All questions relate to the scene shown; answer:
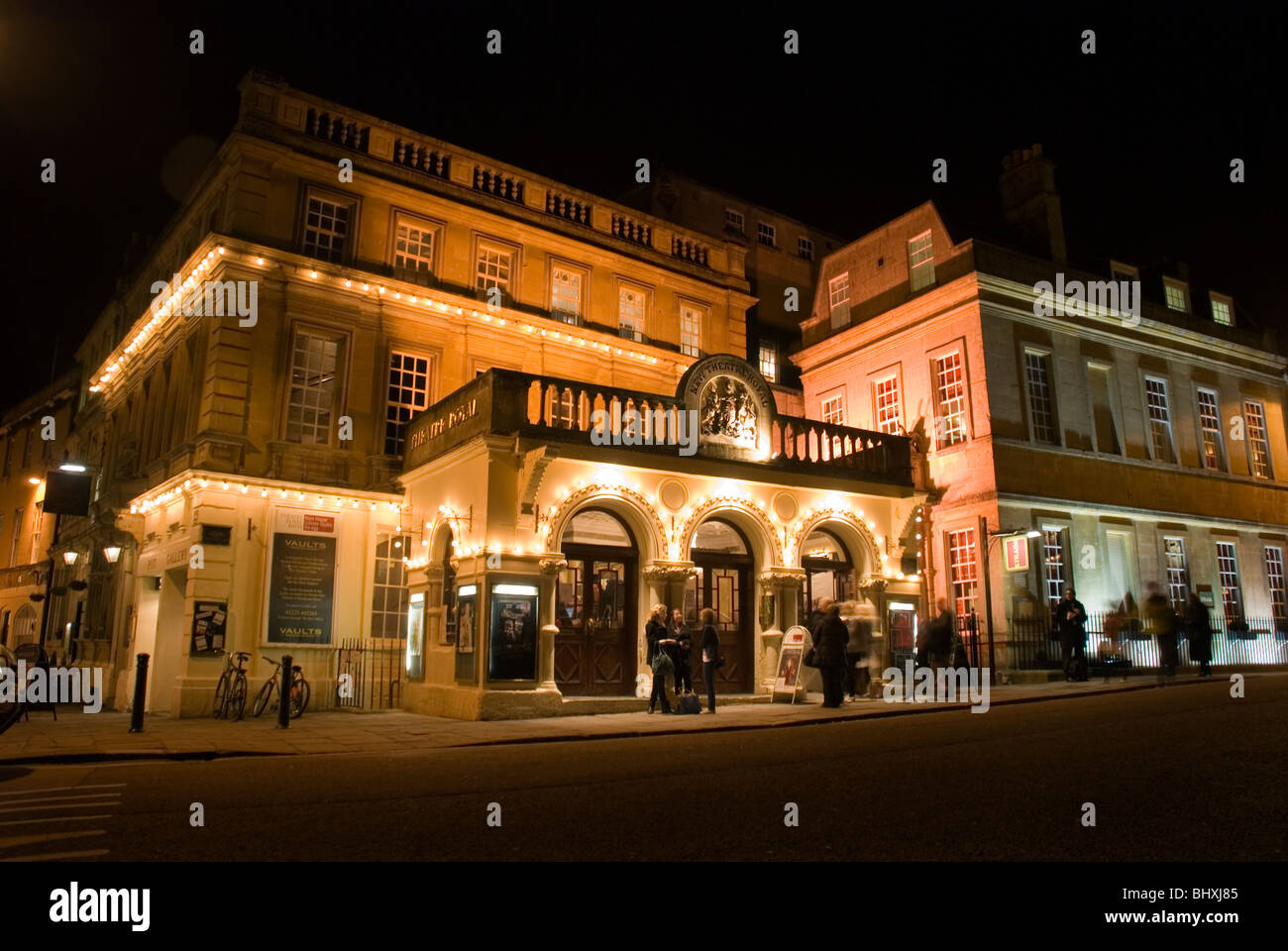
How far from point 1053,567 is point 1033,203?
39.6 ft

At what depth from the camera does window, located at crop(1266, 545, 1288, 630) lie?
2756 centimetres

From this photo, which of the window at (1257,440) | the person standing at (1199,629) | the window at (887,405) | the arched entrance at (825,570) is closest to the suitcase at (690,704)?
the arched entrance at (825,570)

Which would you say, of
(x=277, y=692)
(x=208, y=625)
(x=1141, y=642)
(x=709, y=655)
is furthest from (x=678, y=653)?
(x=1141, y=642)

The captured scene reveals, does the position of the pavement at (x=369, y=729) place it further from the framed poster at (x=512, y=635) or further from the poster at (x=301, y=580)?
the poster at (x=301, y=580)

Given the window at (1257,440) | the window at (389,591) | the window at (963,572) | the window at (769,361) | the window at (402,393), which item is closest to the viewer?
the window at (389,591)

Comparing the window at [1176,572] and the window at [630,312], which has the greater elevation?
the window at [630,312]

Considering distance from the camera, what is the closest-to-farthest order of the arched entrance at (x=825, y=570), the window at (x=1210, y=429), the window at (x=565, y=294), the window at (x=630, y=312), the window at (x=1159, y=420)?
the arched entrance at (x=825, y=570) → the window at (x=565, y=294) → the window at (x=630, y=312) → the window at (x=1159, y=420) → the window at (x=1210, y=429)

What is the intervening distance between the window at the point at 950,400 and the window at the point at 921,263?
2.72m

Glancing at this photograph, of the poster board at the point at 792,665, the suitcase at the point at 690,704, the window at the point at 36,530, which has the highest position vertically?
the window at the point at 36,530

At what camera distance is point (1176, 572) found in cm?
2561

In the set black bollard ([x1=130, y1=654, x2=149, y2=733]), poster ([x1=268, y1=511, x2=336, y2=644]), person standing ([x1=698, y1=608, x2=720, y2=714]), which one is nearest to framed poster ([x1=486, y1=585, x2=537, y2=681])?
person standing ([x1=698, y1=608, x2=720, y2=714])

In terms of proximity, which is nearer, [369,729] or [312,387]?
[369,729]

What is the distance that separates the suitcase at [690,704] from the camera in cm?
1523

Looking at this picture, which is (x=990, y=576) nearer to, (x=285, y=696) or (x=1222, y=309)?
(x=1222, y=309)
